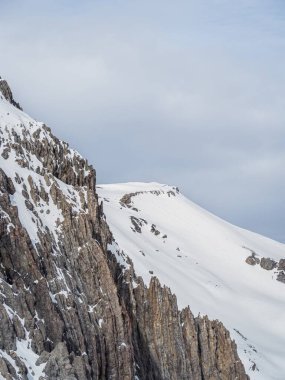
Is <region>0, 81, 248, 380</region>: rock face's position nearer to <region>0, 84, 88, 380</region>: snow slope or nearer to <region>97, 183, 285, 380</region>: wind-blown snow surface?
<region>0, 84, 88, 380</region>: snow slope

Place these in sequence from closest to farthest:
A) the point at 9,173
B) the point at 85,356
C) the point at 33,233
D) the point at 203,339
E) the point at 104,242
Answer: the point at 85,356
the point at 33,233
the point at 9,173
the point at 104,242
the point at 203,339

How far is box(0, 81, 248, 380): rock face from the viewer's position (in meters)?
68.3

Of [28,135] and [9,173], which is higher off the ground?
[28,135]

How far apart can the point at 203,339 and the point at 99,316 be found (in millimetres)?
33274

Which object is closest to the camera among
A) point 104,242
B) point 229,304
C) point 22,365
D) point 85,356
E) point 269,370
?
point 22,365

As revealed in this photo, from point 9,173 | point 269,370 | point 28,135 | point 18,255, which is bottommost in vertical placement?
point 269,370

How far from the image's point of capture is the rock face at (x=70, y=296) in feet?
224

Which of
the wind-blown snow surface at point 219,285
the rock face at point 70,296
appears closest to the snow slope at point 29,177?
the rock face at point 70,296

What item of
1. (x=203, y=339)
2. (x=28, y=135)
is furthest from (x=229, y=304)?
(x=28, y=135)

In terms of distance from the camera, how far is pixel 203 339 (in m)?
115

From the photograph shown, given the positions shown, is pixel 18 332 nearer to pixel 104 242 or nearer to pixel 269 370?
pixel 104 242

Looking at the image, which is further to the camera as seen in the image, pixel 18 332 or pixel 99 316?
pixel 99 316

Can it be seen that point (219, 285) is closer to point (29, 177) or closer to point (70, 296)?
point (29, 177)

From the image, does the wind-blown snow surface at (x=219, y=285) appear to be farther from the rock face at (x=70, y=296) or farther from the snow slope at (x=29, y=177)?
the snow slope at (x=29, y=177)
